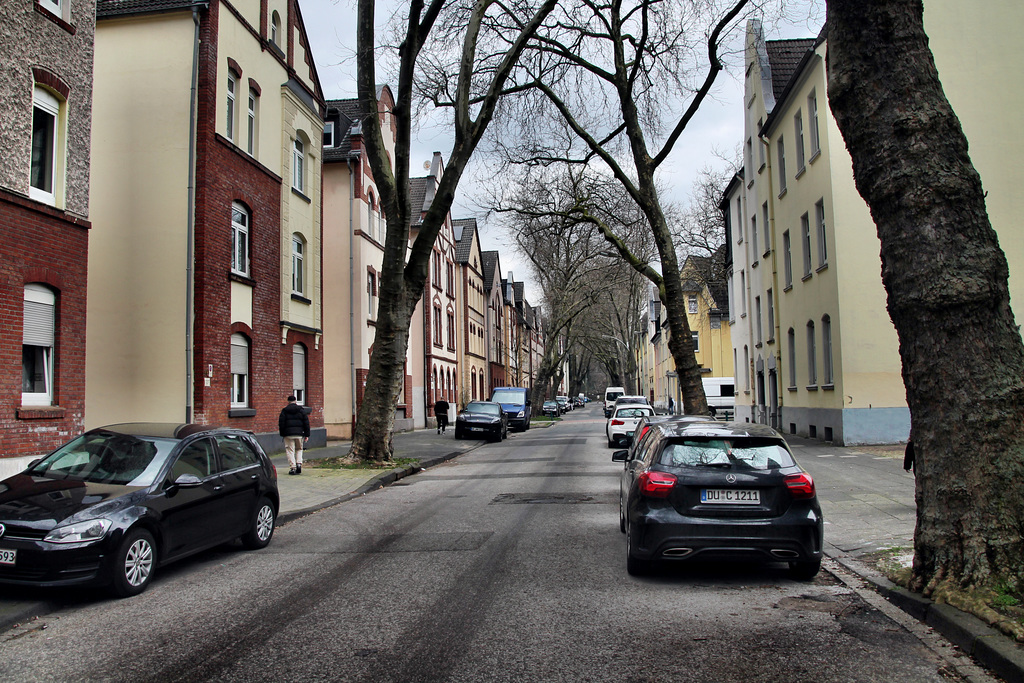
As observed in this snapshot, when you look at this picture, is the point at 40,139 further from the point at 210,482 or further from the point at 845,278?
the point at 845,278

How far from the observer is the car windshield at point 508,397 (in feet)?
128

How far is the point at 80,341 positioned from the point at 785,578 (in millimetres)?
11718

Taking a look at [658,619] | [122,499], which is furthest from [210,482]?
[658,619]

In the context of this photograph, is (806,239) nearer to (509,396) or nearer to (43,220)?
(509,396)

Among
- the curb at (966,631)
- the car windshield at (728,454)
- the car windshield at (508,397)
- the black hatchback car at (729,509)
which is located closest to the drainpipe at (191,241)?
the black hatchback car at (729,509)

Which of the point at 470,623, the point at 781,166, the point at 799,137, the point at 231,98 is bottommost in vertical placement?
the point at 470,623

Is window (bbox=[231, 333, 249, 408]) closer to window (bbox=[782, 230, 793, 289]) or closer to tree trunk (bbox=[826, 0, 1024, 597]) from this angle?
tree trunk (bbox=[826, 0, 1024, 597])

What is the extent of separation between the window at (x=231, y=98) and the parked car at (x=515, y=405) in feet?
69.6

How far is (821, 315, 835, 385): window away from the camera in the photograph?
2161cm

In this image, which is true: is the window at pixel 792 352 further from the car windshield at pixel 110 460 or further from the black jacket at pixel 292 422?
the car windshield at pixel 110 460

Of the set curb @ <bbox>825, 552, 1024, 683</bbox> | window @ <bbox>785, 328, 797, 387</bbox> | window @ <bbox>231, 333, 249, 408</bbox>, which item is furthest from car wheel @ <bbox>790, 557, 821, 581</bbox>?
window @ <bbox>785, 328, 797, 387</bbox>

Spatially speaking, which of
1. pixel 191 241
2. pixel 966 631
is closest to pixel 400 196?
pixel 191 241

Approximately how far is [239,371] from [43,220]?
288 inches

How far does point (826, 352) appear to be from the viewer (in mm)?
21953
